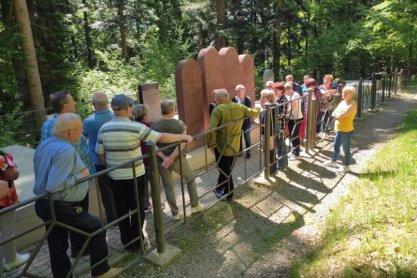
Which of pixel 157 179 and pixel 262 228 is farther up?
pixel 157 179

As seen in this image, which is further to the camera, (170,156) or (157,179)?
(170,156)

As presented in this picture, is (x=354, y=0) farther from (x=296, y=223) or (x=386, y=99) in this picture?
(x=296, y=223)

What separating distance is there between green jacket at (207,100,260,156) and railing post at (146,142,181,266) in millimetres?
1429

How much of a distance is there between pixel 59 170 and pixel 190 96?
482cm

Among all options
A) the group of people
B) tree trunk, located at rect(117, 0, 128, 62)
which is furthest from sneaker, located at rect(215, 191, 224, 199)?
tree trunk, located at rect(117, 0, 128, 62)

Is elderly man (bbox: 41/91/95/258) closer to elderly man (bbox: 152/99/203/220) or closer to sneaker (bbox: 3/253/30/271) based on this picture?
sneaker (bbox: 3/253/30/271)

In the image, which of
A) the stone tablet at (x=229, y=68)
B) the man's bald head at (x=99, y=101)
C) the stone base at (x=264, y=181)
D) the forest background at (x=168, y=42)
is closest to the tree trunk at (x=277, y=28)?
the forest background at (x=168, y=42)

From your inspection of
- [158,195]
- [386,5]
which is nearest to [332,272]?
[158,195]

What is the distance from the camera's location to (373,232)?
152 inches

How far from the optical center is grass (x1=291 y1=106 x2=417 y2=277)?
3.24m

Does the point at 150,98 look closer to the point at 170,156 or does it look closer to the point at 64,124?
the point at 170,156

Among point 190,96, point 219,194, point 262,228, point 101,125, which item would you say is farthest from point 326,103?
point 101,125

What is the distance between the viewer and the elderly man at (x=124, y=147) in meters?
3.74

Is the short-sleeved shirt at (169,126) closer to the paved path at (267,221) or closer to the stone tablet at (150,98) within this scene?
the paved path at (267,221)
